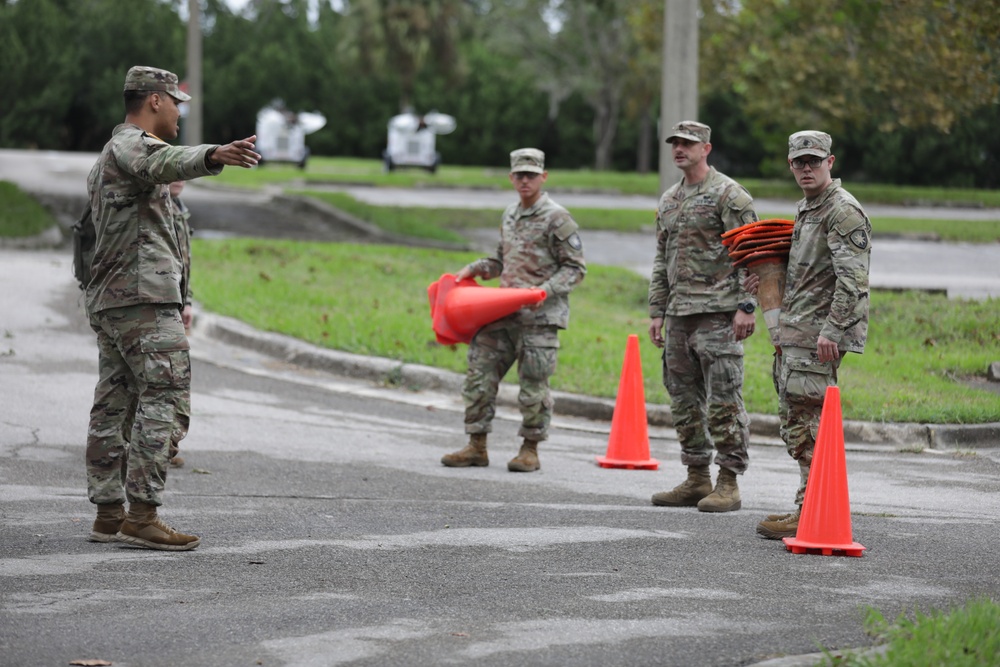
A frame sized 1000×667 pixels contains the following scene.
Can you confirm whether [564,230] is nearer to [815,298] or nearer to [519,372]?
[519,372]

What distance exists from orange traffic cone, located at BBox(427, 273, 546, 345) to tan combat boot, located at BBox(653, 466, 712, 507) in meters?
1.51

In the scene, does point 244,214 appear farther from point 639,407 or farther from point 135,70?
point 135,70

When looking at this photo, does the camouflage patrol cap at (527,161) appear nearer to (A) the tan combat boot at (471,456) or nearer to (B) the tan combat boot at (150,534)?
(A) the tan combat boot at (471,456)

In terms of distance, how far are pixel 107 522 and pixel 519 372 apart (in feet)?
10.6

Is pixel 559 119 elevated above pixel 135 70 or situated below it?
above

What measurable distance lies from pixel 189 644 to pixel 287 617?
456mm

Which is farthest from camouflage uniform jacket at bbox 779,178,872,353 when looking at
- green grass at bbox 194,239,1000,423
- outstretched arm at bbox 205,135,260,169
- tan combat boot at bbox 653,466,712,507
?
green grass at bbox 194,239,1000,423

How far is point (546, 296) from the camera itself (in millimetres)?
8930

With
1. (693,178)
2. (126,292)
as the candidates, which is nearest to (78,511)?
(126,292)

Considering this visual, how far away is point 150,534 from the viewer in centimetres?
643

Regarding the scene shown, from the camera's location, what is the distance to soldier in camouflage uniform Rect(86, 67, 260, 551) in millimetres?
6352

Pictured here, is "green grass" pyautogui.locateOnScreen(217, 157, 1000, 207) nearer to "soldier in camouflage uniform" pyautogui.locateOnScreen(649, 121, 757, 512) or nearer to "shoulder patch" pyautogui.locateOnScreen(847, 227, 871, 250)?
"soldier in camouflage uniform" pyautogui.locateOnScreen(649, 121, 757, 512)

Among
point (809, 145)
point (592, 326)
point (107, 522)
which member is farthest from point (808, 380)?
point (592, 326)

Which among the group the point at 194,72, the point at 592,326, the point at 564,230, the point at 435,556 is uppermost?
the point at 194,72
